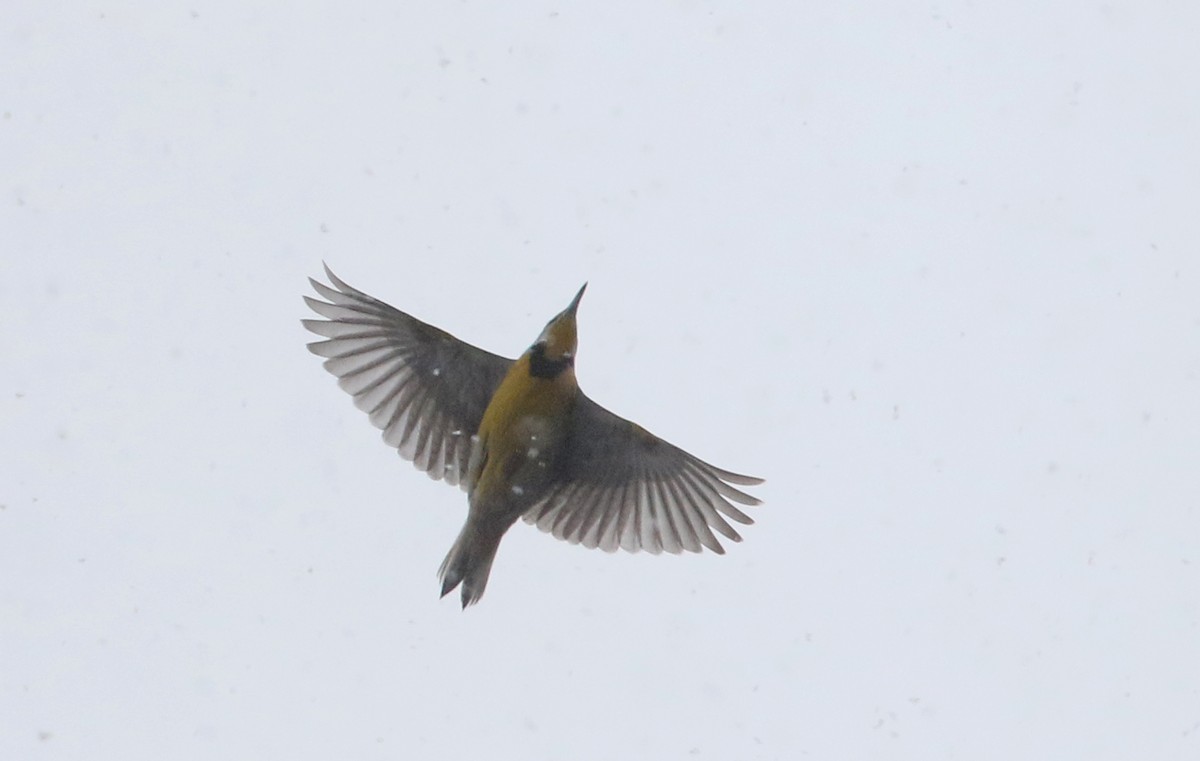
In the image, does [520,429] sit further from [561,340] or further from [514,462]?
[561,340]

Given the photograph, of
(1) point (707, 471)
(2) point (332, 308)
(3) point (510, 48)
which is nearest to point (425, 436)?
(2) point (332, 308)

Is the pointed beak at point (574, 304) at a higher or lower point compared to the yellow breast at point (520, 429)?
higher

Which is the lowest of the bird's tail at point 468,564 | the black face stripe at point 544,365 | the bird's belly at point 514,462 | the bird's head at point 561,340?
the bird's tail at point 468,564

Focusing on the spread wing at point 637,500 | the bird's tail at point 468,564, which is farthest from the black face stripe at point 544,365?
the bird's tail at point 468,564

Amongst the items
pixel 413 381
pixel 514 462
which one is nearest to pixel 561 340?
pixel 514 462

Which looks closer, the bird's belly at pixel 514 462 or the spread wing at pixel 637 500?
the bird's belly at pixel 514 462

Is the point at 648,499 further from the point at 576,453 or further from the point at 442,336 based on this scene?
the point at 442,336

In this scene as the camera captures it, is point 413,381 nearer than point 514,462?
No

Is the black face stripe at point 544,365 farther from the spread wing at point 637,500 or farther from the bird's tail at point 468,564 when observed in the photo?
the bird's tail at point 468,564
